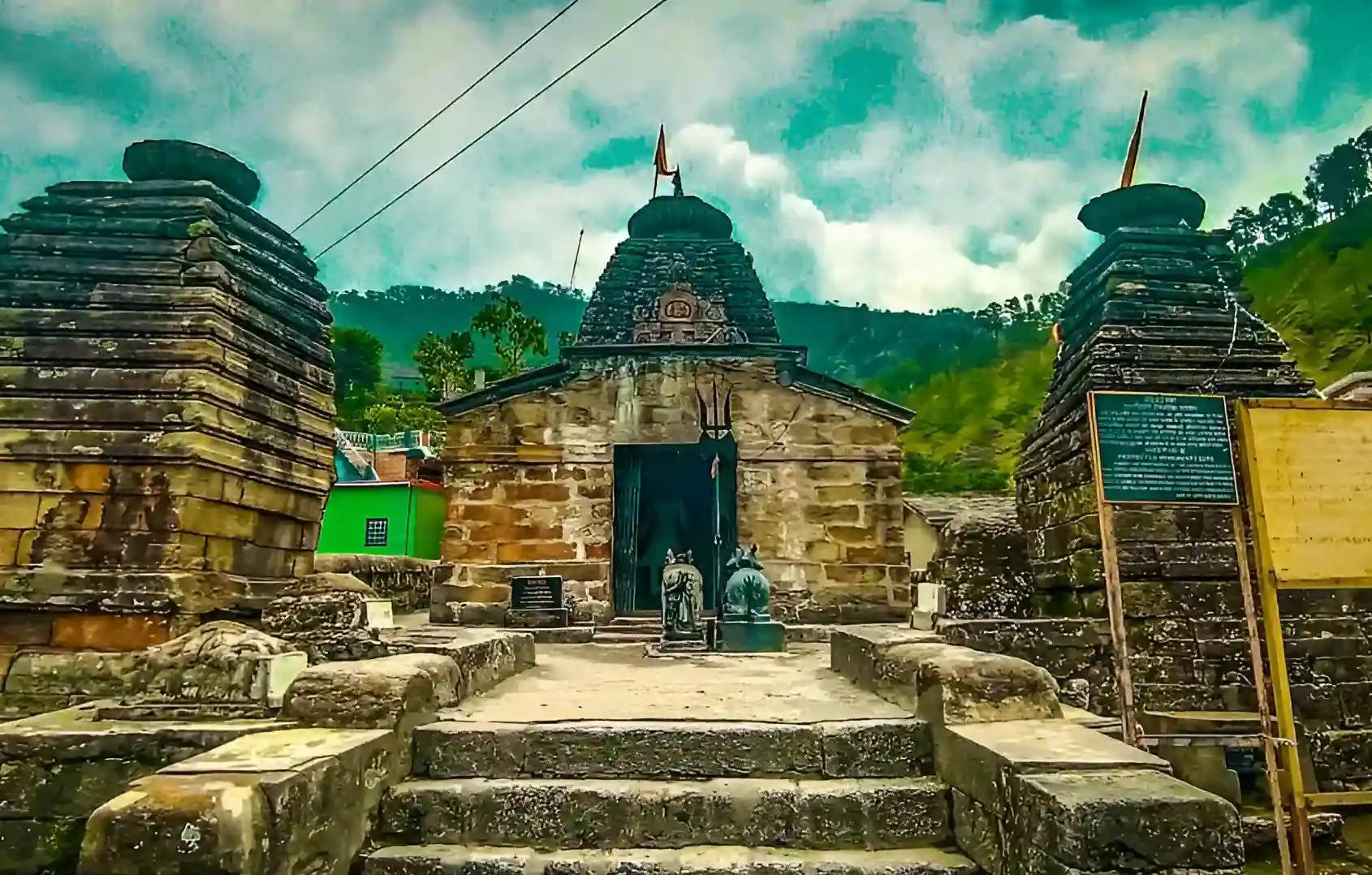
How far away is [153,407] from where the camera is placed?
6984mm

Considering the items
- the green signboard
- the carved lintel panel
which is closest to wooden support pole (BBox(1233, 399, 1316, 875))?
the green signboard

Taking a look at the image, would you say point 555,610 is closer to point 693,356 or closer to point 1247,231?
point 693,356

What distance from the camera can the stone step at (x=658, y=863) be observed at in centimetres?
317

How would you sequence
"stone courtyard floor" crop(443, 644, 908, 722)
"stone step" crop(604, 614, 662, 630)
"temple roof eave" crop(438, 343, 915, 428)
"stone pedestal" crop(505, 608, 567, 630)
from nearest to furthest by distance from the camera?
1. "stone courtyard floor" crop(443, 644, 908, 722)
2. "stone pedestal" crop(505, 608, 567, 630)
3. "stone step" crop(604, 614, 662, 630)
4. "temple roof eave" crop(438, 343, 915, 428)

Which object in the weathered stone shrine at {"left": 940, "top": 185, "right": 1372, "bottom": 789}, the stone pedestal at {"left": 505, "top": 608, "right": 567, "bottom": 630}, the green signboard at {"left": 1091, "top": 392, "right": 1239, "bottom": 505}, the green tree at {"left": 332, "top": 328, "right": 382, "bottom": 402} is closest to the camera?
the green signboard at {"left": 1091, "top": 392, "right": 1239, "bottom": 505}

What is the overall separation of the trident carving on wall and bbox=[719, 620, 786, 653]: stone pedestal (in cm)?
372

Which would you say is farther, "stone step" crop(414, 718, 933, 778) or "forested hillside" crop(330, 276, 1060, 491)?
"forested hillside" crop(330, 276, 1060, 491)

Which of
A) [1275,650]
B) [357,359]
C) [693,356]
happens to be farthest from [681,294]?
[357,359]

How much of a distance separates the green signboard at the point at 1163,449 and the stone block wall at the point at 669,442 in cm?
677

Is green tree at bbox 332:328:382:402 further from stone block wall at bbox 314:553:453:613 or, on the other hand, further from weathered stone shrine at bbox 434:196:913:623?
weathered stone shrine at bbox 434:196:913:623

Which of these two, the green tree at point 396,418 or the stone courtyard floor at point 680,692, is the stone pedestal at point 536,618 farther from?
the green tree at point 396,418

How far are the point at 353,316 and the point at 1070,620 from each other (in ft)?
391

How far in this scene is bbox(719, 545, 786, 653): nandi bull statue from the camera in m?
8.48

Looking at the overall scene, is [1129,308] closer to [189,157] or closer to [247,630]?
[247,630]
